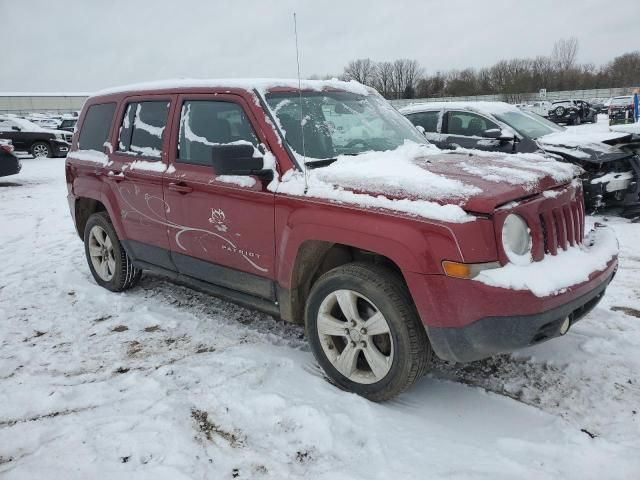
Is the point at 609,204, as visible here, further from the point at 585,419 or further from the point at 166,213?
the point at 166,213

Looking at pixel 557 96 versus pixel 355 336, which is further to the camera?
pixel 557 96

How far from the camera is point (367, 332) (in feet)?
9.77

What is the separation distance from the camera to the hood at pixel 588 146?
709 centimetres

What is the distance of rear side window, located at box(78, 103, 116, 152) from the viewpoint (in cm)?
487

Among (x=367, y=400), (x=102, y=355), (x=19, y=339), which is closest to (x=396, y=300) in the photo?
(x=367, y=400)

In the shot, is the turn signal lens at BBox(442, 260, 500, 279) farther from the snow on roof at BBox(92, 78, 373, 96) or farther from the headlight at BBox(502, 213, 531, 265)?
the snow on roof at BBox(92, 78, 373, 96)

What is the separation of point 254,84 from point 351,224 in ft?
4.74

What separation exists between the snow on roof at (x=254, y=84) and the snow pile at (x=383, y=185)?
0.78 metres

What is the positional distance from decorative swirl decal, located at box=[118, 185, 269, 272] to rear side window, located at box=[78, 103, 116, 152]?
0.70m

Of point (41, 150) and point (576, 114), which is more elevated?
point (576, 114)

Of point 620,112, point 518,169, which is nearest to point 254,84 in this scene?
point 518,169

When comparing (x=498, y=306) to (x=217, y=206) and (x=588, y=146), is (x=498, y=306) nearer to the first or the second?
(x=217, y=206)

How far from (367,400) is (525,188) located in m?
1.51

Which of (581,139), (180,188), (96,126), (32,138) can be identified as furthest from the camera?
(32,138)
